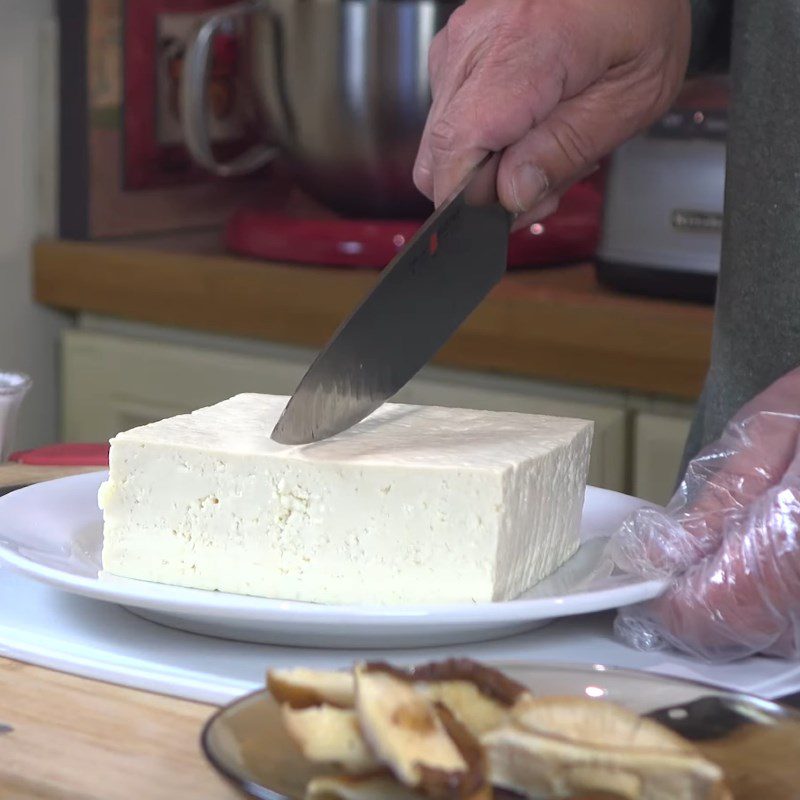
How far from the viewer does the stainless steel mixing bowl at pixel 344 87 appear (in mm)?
1721

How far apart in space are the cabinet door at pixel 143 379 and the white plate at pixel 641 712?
123 cm

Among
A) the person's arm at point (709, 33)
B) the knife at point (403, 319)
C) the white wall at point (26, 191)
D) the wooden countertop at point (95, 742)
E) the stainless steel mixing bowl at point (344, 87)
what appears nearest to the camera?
the wooden countertop at point (95, 742)

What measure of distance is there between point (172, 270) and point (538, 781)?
146cm

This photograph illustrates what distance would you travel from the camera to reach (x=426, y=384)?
1.71 meters

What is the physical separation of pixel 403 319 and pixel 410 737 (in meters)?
0.40

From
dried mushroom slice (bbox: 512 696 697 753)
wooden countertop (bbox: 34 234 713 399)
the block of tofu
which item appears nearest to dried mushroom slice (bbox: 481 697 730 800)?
dried mushroom slice (bbox: 512 696 697 753)

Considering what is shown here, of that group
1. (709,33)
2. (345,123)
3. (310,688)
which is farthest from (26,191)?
(310,688)

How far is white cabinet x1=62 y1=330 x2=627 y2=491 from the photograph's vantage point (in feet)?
5.28

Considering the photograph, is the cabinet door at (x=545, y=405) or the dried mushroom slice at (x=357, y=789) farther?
the cabinet door at (x=545, y=405)

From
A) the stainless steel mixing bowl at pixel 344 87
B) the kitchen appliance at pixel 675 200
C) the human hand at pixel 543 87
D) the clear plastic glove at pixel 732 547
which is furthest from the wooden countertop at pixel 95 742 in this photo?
the stainless steel mixing bowl at pixel 344 87

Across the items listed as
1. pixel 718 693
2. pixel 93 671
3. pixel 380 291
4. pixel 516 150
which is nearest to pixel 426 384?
pixel 516 150

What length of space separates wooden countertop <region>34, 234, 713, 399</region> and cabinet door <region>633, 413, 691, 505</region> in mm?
32

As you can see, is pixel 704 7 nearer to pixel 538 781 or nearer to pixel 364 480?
pixel 364 480

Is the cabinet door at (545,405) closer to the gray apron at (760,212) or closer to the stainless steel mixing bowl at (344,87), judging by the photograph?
the stainless steel mixing bowl at (344,87)
